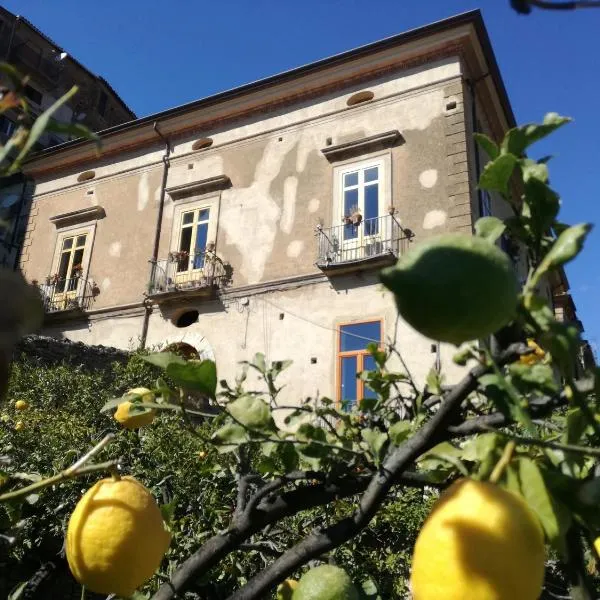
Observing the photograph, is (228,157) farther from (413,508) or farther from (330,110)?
(413,508)

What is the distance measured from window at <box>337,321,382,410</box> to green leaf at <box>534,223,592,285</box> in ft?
31.2

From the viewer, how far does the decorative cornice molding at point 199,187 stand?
1287cm

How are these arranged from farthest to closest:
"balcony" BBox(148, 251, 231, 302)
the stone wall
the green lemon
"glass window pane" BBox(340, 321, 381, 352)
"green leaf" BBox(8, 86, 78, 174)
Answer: "balcony" BBox(148, 251, 231, 302) < "glass window pane" BBox(340, 321, 381, 352) < the stone wall < the green lemon < "green leaf" BBox(8, 86, 78, 174)

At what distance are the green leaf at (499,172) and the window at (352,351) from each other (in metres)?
9.46

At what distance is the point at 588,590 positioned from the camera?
691mm

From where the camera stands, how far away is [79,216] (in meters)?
14.6

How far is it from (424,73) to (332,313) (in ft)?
16.2

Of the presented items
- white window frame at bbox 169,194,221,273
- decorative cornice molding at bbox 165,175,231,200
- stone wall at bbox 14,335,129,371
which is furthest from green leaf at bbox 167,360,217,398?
decorative cornice molding at bbox 165,175,231,200

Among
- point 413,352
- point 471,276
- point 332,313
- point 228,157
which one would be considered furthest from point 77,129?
point 228,157

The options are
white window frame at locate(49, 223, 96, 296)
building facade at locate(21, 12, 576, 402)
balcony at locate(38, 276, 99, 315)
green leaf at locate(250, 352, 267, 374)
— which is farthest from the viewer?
white window frame at locate(49, 223, 96, 296)

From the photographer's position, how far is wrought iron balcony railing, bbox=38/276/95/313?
1358 cm

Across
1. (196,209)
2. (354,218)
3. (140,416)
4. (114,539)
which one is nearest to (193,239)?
(196,209)

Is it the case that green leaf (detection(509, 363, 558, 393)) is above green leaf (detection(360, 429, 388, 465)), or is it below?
above

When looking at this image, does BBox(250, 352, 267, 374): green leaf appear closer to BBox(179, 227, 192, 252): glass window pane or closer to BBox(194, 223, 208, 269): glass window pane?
BBox(194, 223, 208, 269): glass window pane
